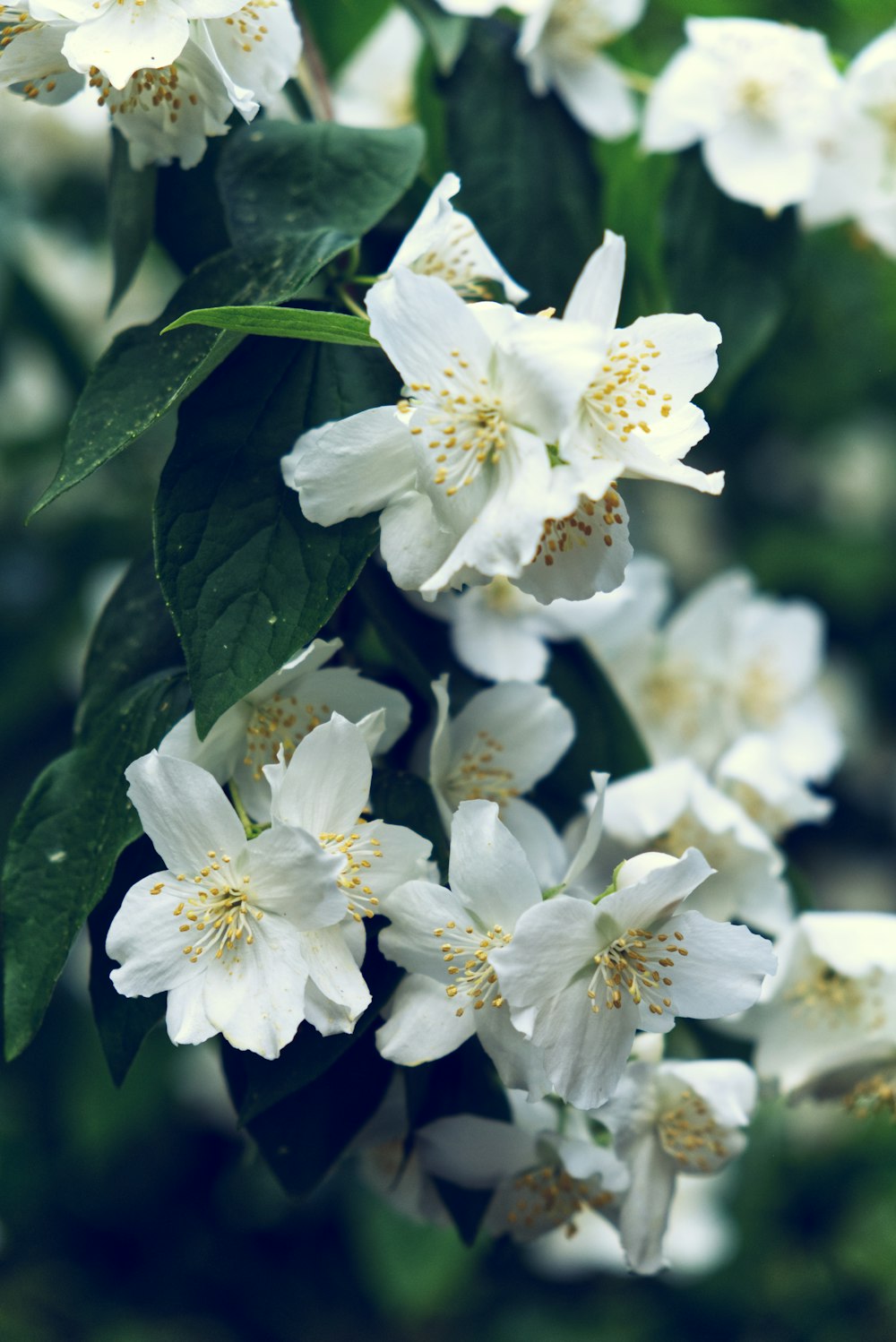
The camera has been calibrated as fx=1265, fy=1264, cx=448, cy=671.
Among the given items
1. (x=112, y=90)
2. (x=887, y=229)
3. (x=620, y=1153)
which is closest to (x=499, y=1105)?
(x=620, y=1153)

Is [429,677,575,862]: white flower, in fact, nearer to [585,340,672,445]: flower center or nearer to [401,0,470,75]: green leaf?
[585,340,672,445]: flower center

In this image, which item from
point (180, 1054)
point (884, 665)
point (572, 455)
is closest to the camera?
point (572, 455)

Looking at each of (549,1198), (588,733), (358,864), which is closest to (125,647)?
(358,864)

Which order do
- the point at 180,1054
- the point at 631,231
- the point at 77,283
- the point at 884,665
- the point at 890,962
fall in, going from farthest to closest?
the point at 884,665 < the point at 77,283 < the point at 180,1054 < the point at 631,231 < the point at 890,962

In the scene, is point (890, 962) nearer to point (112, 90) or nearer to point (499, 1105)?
point (499, 1105)

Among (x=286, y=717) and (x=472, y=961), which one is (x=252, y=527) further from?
(x=472, y=961)

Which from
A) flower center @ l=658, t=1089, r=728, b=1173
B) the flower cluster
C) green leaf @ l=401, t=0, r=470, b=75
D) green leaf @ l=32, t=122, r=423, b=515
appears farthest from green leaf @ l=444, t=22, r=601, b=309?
flower center @ l=658, t=1089, r=728, b=1173

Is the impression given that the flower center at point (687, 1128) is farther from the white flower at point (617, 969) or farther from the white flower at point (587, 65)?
the white flower at point (587, 65)
